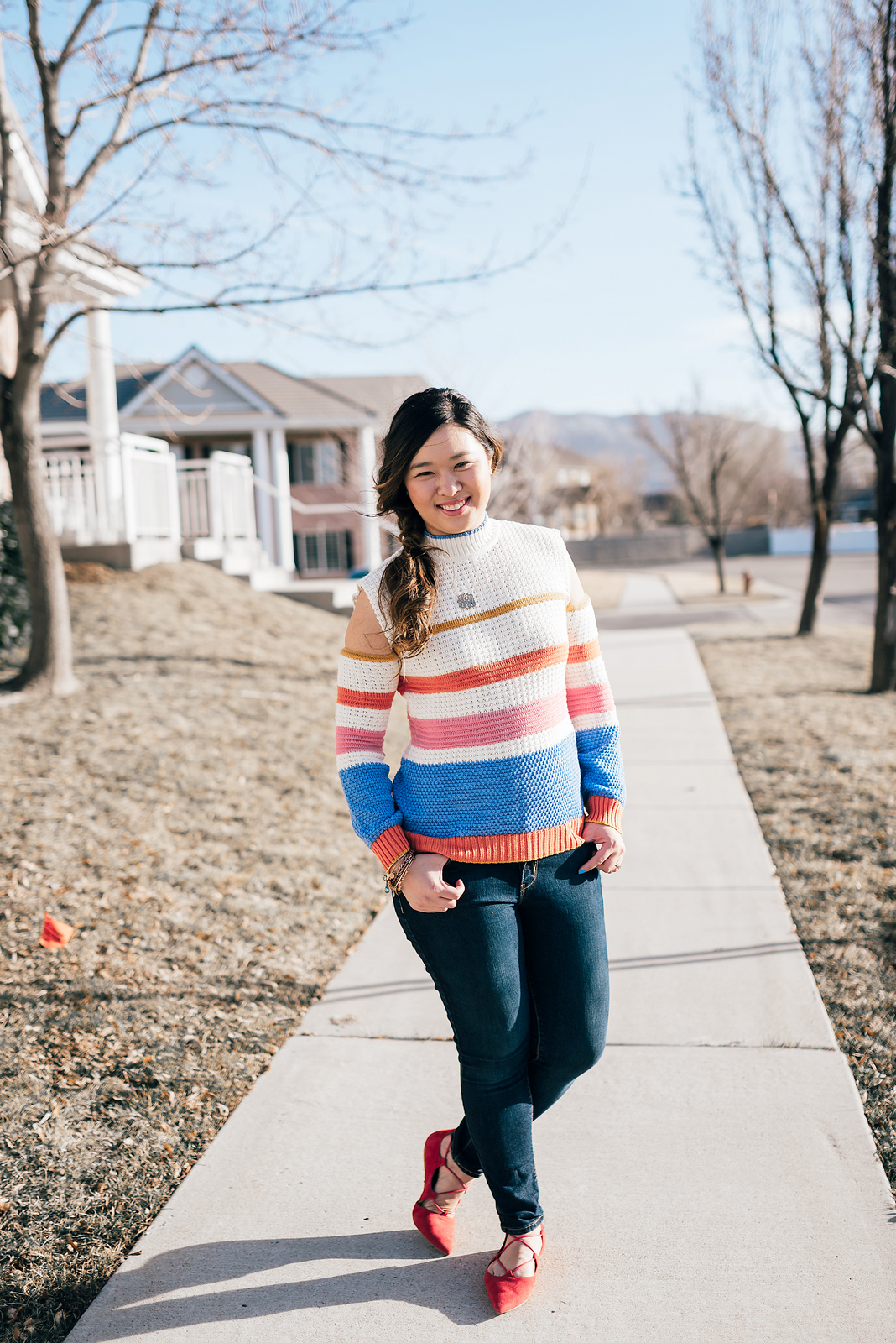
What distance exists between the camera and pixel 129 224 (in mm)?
6105

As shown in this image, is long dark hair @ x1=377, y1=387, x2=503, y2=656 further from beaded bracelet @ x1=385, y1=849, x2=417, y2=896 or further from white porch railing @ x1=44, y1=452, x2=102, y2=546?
white porch railing @ x1=44, y1=452, x2=102, y2=546

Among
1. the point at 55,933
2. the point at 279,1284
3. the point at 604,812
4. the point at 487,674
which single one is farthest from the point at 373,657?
the point at 55,933

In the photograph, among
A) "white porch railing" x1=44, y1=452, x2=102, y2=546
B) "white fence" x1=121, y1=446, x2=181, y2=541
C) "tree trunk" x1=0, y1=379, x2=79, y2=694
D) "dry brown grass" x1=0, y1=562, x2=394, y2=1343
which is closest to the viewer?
"dry brown grass" x1=0, y1=562, x2=394, y2=1343

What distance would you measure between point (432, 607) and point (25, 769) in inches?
170

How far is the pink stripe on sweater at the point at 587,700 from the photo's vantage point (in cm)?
212

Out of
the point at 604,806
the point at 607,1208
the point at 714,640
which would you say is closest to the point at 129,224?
the point at 604,806

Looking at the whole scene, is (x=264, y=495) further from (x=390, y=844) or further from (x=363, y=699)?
(x=390, y=844)

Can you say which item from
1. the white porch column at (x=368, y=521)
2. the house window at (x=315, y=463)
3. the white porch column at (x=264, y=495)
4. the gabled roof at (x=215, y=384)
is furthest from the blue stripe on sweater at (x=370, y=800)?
the house window at (x=315, y=463)

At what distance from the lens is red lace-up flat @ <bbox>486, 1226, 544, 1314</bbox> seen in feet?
6.52

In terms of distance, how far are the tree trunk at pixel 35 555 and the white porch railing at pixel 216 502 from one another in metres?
6.31

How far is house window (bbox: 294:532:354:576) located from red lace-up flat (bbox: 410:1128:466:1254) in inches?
1099

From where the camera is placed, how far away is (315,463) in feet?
98.7

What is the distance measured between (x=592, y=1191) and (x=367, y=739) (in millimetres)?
1273

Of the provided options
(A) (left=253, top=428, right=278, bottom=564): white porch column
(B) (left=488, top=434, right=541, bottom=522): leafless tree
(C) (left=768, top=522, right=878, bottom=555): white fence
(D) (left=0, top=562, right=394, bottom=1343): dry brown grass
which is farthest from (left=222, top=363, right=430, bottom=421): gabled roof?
(C) (left=768, top=522, right=878, bottom=555): white fence
